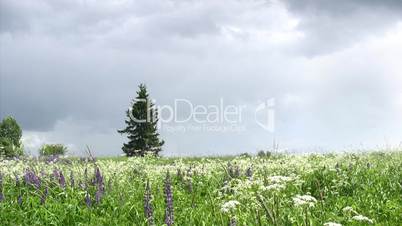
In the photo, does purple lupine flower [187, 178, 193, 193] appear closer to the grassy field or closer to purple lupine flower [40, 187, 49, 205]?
the grassy field

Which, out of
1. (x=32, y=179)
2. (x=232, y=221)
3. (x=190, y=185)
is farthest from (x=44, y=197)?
(x=232, y=221)

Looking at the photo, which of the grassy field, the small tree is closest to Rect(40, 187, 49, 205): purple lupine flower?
the grassy field

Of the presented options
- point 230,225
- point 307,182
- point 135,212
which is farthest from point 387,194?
point 230,225

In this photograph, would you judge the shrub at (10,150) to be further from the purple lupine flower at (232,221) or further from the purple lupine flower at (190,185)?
the purple lupine flower at (232,221)

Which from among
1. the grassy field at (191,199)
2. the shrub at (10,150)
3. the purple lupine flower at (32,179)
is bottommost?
the grassy field at (191,199)

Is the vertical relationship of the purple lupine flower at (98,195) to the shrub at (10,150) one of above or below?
below

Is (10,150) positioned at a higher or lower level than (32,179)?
higher

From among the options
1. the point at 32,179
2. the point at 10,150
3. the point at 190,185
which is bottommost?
the point at 190,185

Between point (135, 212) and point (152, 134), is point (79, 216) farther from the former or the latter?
point (152, 134)

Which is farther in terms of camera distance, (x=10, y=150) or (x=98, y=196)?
(x=10, y=150)

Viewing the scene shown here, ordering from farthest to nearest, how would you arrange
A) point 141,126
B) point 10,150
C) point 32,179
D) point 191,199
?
point 141,126 < point 10,150 < point 32,179 < point 191,199

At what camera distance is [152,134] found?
5338 cm

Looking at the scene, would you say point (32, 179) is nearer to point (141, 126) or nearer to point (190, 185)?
point (190, 185)

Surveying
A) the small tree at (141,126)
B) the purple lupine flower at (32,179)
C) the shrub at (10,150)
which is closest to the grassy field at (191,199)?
the purple lupine flower at (32,179)
